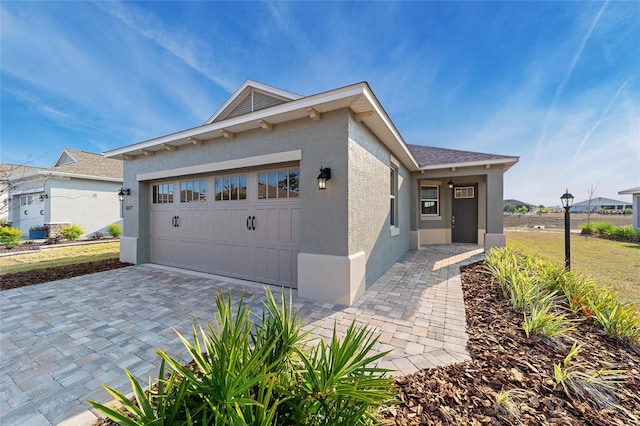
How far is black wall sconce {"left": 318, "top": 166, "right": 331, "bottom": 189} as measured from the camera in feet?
14.3

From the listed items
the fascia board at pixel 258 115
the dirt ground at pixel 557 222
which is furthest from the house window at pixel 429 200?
the dirt ground at pixel 557 222

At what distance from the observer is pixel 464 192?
11289mm

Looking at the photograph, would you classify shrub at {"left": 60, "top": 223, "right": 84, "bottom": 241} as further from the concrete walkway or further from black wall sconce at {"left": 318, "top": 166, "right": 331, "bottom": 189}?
black wall sconce at {"left": 318, "top": 166, "right": 331, "bottom": 189}

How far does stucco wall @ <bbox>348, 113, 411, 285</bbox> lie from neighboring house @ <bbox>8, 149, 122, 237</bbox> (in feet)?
55.8

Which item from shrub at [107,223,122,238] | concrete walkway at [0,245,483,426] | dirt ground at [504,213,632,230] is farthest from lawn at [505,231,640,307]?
shrub at [107,223,122,238]

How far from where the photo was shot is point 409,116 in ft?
41.0

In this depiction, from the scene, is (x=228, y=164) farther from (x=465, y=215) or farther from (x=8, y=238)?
(x=8, y=238)

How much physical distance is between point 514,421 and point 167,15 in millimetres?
9837

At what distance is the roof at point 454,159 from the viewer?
8.54 metres

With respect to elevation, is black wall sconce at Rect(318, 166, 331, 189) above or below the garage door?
above

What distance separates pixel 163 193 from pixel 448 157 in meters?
10.9

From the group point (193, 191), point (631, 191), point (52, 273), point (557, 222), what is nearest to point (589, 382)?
point (193, 191)

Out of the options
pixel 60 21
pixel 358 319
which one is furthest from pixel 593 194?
pixel 60 21

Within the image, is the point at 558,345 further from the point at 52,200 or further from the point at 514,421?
the point at 52,200
